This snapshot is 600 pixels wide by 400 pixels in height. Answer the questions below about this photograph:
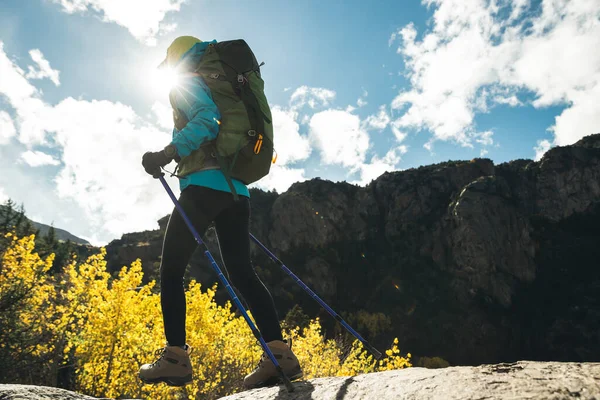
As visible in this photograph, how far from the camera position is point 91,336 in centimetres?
1009

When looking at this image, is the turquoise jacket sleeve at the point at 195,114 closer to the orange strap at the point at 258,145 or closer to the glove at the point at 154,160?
the glove at the point at 154,160

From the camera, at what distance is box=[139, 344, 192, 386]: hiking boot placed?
209 centimetres

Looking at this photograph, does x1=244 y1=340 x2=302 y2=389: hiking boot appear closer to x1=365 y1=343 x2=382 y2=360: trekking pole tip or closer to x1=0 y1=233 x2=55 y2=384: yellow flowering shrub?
x1=365 y1=343 x2=382 y2=360: trekking pole tip

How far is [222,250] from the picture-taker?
2529 mm

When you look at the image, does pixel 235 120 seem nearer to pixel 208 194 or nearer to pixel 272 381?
pixel 208 194

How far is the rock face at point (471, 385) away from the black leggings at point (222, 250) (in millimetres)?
559

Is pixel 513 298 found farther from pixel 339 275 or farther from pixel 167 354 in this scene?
pixel 167 354

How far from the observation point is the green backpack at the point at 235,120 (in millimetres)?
2359

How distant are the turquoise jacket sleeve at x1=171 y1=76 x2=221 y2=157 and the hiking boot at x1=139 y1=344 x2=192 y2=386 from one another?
51.0 inches

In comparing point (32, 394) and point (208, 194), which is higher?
point (208, 194)

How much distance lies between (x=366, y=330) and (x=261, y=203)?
42.4m

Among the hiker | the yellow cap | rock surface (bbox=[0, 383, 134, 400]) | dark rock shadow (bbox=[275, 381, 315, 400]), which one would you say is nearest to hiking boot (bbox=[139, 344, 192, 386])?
the hiker

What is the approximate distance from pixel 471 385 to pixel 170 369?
66.9 inches

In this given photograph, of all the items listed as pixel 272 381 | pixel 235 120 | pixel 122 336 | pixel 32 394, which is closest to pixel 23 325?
pixel 122 336
